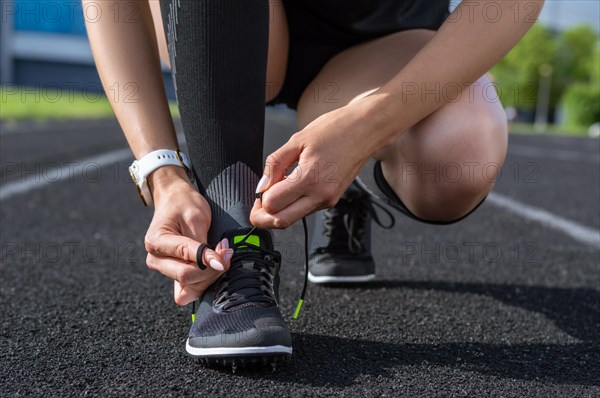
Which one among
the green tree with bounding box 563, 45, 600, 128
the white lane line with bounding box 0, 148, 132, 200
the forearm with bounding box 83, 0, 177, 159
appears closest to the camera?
the forearm with bounding box 83, 0, 177, 159

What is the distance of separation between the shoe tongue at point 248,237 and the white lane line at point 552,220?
1.81m

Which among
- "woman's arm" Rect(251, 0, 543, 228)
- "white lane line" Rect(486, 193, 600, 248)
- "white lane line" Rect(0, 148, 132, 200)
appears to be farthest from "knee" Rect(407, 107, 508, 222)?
"white lane line" Rect(0, 148, 132, 200)

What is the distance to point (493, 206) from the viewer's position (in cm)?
367

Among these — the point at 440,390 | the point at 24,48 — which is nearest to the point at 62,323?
the point at 440,390

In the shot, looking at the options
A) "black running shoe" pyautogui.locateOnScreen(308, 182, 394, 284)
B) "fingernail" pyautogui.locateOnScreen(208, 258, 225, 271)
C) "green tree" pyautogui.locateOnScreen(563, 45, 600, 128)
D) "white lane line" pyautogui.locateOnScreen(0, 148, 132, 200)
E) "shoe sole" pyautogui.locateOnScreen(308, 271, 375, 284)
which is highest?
"fingernail" pyautogui.locateOnScreen(208, 258, 225, 271)

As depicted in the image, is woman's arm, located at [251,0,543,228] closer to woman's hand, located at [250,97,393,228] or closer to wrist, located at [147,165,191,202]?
woman's hand, located at [250,97,393,228]

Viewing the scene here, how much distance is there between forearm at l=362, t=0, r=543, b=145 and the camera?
125 cm

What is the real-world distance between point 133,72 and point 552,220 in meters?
2.43

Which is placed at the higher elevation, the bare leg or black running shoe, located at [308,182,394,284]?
the bare leg

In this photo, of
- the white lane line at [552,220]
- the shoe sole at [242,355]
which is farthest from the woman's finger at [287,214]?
the white lane line at [552,220]

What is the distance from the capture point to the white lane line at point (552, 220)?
277 cm

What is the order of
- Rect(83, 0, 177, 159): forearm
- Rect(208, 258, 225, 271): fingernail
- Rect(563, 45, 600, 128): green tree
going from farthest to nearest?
1. Rect(563, 45, 600, 128): green tree
2. Rect(83, 0, 177, 159): forearm
3. Rect(208, 258, 225, 271): fingernail

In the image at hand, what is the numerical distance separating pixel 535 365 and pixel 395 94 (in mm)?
606

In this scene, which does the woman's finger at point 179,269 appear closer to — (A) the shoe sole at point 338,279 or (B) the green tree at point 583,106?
(A) the shoe sole at point 338,279
